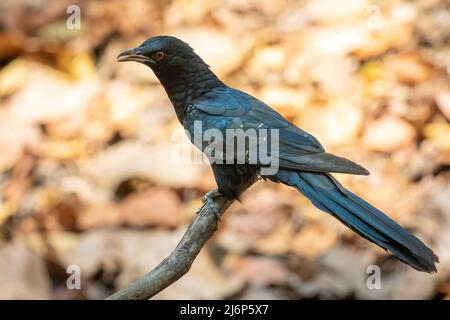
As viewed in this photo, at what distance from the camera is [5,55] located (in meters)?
7.16

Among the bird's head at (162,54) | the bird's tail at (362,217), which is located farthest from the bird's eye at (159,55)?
the bird's tail at (362,217)

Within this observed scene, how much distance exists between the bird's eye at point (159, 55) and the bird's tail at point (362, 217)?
36.0 inches

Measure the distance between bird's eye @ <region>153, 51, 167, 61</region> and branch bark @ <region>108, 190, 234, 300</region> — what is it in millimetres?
918

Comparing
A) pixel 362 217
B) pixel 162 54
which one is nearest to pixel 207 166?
pixel 162 54

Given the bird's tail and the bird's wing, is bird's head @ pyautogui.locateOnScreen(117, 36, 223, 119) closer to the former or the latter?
the bird's wing

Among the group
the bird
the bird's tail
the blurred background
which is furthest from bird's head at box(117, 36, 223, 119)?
the blurred background

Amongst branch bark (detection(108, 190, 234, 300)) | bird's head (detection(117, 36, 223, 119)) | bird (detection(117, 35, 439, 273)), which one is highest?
bird's head (detection(117, 36, 223, 119))

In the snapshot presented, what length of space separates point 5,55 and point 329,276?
12.1 ft

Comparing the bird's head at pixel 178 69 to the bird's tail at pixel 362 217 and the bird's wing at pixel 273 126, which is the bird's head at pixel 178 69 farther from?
the bird's tail at pixel 362 217

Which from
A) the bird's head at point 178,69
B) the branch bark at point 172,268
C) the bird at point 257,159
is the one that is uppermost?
the bird's head at point 178,69

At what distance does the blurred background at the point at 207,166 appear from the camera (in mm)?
5168

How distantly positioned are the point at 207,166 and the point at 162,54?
1.97 meters

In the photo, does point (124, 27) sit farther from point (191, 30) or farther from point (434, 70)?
point (434, 70)

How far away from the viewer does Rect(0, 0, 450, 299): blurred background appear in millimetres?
5168
